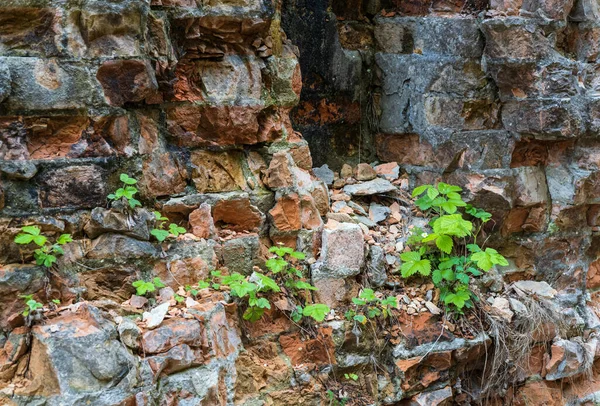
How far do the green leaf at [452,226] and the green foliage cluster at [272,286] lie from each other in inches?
26.0

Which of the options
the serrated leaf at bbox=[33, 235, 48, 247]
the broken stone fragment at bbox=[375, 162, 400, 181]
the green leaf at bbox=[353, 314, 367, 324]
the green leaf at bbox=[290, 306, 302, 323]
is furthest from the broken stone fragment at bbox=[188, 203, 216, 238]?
the broken stone fragment at bbox=[375, 162, 400, 181]

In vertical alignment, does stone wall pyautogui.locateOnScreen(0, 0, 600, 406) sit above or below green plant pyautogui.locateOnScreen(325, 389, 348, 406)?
above

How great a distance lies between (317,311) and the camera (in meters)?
2.86

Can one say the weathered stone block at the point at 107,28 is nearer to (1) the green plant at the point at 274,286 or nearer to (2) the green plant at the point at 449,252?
(1) the green plant at the point at 274,286

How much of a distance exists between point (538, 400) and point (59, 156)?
261 cm

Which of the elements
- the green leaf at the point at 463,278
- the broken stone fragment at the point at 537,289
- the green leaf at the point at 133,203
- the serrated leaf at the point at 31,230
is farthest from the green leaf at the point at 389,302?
the serrated leaf at the point at 31,230

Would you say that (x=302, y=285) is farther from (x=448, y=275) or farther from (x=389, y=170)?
(x=389, y=170)

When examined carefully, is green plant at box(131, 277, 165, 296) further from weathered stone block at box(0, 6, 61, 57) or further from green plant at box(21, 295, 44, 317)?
weathered stone block at box(0, 6, 61, 57)

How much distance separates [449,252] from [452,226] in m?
0.15

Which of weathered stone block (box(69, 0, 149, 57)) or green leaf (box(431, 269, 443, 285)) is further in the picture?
green leaf (box(431, 269, 443, 285))

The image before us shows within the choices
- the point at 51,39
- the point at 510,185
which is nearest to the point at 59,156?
the point at 51,39

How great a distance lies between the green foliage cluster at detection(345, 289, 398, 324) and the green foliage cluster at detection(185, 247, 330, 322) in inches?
6.9

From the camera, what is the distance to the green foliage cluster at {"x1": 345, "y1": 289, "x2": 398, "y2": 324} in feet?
10.1

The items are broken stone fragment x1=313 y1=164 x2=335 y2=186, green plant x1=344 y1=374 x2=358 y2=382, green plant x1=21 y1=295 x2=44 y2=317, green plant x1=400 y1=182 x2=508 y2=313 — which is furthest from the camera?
broken stone fragment x1=313 y1=164 x2=335 y2=186
